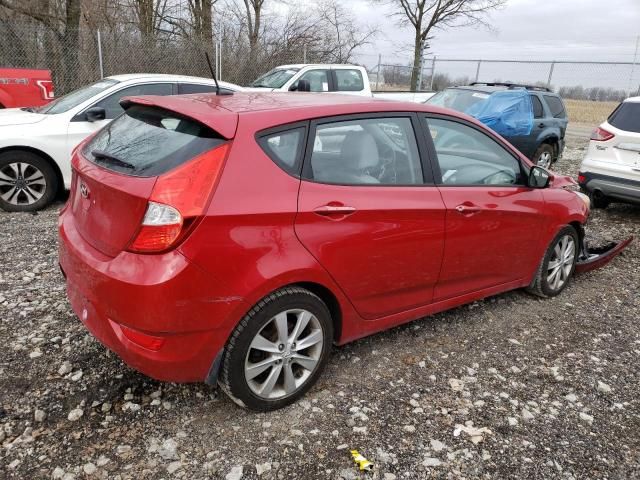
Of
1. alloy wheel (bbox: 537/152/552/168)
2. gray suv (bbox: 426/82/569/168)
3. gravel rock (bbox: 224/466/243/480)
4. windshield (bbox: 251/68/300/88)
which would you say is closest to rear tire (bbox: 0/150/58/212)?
gravel rock (bbox: 224/466/243/480)

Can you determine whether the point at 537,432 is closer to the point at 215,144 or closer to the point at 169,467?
the point at 169,467

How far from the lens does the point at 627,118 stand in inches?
268

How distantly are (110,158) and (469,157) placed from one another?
2.37m

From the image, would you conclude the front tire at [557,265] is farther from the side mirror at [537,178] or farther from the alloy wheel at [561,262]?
the side mirror at [537,178]

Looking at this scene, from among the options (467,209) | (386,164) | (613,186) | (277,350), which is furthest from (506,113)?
(277,350)

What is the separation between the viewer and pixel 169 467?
7.79 feet

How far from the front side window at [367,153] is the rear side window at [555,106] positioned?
28.9ft

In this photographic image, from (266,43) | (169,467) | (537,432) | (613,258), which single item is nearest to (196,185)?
(169,467)

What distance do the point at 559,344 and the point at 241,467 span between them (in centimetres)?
252

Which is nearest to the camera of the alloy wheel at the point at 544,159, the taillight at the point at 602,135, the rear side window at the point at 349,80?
the taillight at the point at 602,135

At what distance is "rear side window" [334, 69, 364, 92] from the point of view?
36.0 ft

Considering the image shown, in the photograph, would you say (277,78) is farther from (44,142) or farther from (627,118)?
(627,118)

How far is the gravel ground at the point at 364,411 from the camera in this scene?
96.3 inches

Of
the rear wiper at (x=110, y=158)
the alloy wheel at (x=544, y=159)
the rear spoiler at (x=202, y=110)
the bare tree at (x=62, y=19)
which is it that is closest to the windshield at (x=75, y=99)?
the rear spoiler at (x=202, y=110)
